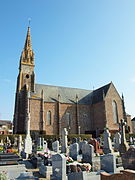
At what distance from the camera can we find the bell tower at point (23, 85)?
32875 millimetres

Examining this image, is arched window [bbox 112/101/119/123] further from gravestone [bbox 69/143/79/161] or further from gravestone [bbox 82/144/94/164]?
gravestone [bbox 82/144/94/164]

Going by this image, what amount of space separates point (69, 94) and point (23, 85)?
37.0 ft

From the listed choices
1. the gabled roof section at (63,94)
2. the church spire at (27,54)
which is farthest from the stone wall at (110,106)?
the church spire at (27,54)

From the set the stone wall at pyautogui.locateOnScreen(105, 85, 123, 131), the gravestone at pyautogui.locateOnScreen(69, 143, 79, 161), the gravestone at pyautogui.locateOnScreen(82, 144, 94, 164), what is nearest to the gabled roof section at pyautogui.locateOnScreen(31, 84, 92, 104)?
the stone wall at pyautogui.locateOnScreen(105, 85, 123, 131)

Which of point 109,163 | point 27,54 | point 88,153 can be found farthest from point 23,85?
point 109,163

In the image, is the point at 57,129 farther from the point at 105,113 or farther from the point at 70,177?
the point at 70,177

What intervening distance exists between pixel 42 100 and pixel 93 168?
25.9 meters

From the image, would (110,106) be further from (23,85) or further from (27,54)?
(27,54)

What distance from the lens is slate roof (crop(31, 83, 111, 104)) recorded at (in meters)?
35.9

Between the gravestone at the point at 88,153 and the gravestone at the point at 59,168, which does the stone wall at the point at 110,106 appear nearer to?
the gravestone at the point at 88,153

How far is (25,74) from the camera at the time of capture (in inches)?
1459

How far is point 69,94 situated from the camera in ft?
130

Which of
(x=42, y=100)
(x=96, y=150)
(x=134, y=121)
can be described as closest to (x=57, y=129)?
(x=42, y=100)

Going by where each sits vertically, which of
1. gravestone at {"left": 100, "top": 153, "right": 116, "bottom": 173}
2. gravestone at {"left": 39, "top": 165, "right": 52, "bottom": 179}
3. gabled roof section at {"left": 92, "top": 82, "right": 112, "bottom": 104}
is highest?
gabled roof section at {"left": 92, "top": 82, "right": 112, "bottom": 104}
